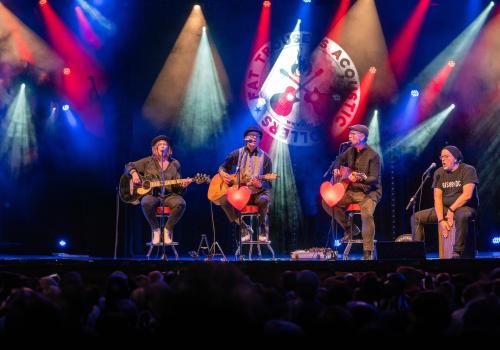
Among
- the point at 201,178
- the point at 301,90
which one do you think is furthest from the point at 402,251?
the point at 301,90

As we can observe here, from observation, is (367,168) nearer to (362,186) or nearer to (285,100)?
(362,186)

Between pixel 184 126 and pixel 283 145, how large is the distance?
1.74 meters

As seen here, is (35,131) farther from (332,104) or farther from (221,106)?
(332,104)

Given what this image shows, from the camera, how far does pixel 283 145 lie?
11.5 m

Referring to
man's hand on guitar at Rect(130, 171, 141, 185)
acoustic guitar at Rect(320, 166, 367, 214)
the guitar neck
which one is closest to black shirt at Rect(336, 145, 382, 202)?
acoustic guitar at Rect(320, 166, 367, 214)

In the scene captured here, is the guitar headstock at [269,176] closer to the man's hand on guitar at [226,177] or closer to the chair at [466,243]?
the man's hand on guitar at [226,177]

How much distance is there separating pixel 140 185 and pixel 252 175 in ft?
5.41

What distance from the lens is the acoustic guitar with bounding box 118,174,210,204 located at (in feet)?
31.9

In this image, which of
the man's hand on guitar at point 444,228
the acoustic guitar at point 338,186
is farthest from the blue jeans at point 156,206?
the man's hand on guitar at point 444,228

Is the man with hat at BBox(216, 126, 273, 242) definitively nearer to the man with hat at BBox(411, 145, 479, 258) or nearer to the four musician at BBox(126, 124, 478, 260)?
the four musician at BBox(126, 124, 478, 260)

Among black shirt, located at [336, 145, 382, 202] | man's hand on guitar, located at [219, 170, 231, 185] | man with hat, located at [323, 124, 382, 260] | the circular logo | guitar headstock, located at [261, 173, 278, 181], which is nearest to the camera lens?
man with hat, located at [323, 124, 382, 260]

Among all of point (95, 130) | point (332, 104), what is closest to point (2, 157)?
point (95, 130)

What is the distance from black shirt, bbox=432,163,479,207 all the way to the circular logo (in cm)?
285

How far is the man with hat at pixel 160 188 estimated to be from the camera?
9.62 meters
